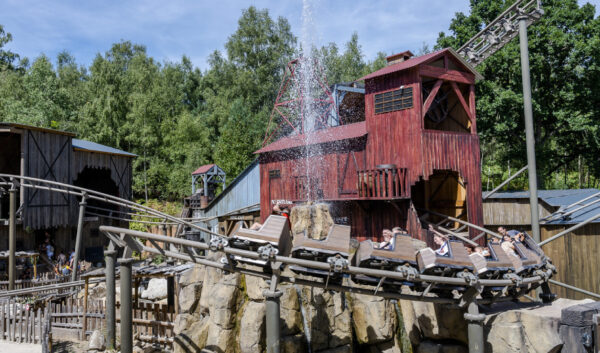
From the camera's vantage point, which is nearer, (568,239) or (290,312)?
(290,312)

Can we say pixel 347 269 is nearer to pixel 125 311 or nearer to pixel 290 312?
pixel 290 312

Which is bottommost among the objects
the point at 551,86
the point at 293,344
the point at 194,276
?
the point at 293,344

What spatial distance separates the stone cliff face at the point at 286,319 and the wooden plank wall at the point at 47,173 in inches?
605

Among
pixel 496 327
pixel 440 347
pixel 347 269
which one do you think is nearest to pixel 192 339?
pixel 347 269

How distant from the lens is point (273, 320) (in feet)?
28.3

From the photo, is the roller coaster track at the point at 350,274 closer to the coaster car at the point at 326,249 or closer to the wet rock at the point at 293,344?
the coaster car at the point at 326,249

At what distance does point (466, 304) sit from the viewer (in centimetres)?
940

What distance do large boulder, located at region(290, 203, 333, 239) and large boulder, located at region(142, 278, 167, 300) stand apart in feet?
28.8

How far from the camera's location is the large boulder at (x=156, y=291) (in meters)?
18.7

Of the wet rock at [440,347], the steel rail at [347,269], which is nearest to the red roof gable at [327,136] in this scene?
the wet rock at [440,347]

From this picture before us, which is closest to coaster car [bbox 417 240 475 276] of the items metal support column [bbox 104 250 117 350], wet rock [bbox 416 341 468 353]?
wet rock [bbox 416 341 468 353]

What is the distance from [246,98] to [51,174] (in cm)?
2573

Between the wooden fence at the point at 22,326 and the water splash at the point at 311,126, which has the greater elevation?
the water splash at the point at 311,126

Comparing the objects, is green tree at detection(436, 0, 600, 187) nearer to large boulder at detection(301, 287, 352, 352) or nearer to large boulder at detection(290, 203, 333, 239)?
large boulder at detection(290, 203, 333, 239)
